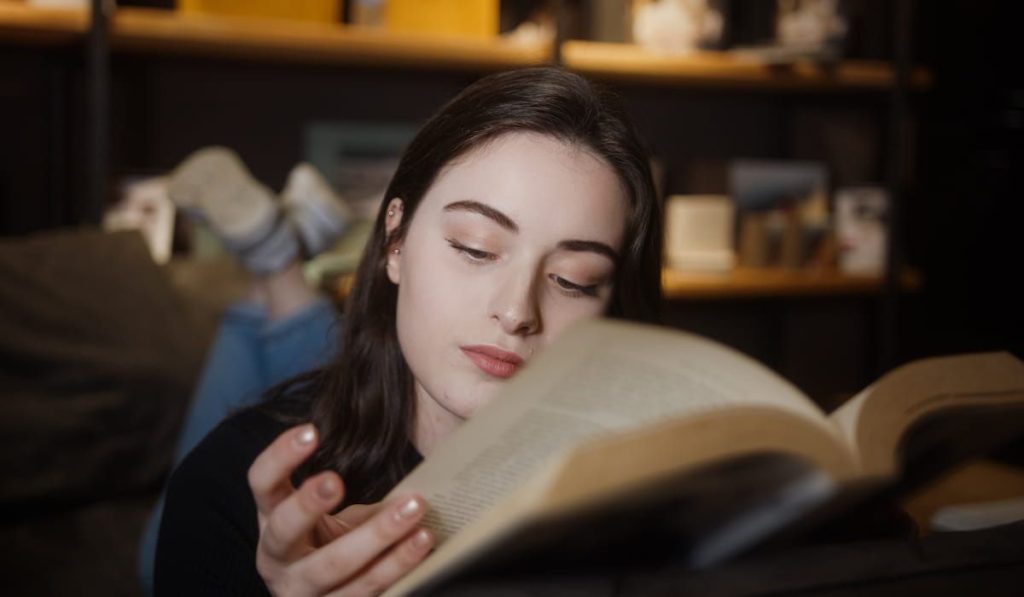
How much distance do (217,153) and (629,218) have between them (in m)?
0.90

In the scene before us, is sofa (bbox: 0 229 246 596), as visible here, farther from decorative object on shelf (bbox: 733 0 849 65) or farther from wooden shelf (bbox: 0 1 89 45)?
decorative object on shelf (bbox: 733 0 849 65)

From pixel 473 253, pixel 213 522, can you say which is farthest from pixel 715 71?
pixel 213 522

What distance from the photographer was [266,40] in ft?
6.84

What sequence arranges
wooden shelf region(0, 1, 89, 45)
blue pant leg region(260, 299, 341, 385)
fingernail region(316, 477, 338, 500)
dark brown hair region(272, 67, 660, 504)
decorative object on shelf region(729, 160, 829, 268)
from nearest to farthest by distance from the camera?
fingernail region(316, 477, 338, 500) < dark brown hair region(272, 67, 660, 504) < blue pant leg region(260, 299, 341, 385) < wooden shelf region(0, 1, 89, 45) < decorative object on shelf region(729, 160, 829, 268)

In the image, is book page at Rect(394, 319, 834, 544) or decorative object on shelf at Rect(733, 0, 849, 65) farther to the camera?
decorative object on shelf at Rect(733, 0, 849, 65)

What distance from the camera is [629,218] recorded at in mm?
937

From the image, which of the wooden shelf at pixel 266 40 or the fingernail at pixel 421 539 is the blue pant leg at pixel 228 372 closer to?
the wooden shelf at pixel 266 40

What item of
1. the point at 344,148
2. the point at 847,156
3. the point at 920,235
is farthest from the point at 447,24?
the point at 920,235

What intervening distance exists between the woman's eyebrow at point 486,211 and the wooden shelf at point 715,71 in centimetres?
153

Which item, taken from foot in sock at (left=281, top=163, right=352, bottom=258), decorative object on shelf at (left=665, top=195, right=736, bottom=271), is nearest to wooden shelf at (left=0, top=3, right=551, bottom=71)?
foot in sock at (left=281, top=163, right=352, bottom=258)

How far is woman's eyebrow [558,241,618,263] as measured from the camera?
2.71 ft

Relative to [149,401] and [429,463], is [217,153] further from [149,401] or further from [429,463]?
[429,463]

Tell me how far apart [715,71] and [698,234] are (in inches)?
16.2

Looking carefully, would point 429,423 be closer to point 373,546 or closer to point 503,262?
point 503,262
